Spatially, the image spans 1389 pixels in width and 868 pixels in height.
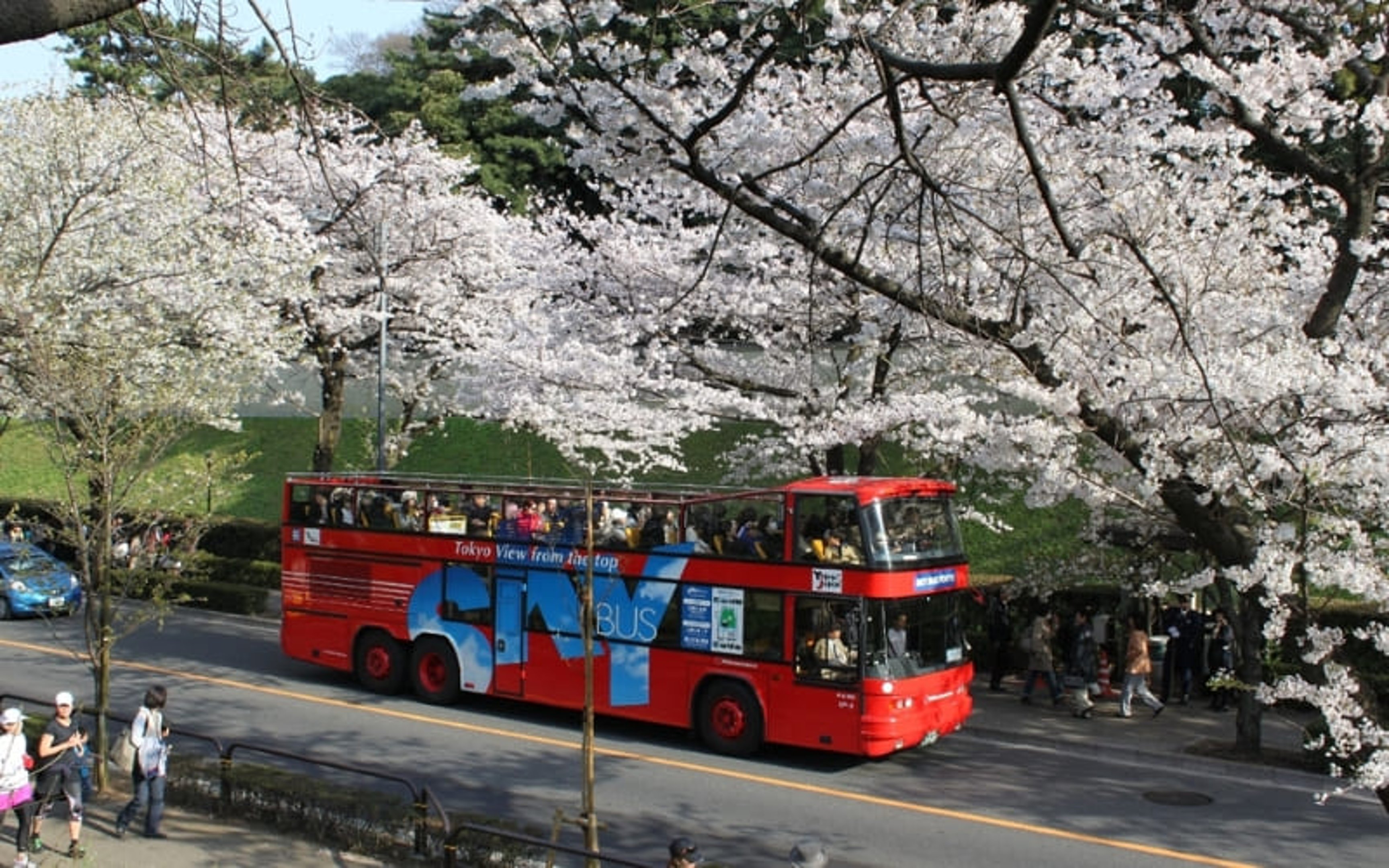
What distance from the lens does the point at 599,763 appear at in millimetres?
15211

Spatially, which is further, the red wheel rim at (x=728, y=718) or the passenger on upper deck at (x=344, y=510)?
the passenger on upper deck at (x=344, y=510)

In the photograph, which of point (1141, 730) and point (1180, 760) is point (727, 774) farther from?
point (1141, 730)

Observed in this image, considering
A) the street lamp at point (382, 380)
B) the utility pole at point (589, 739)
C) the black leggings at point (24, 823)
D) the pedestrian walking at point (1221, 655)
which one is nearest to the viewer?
the utility pole at point (589, 739)

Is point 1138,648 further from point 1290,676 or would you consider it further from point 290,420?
point 290,420

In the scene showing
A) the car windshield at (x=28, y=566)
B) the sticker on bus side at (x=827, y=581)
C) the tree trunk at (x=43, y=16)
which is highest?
the tree trunk at (x=43, y=16)

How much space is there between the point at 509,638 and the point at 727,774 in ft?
14.2

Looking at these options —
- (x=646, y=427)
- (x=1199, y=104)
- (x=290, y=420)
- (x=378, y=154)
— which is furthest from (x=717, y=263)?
(x=290, y=420)

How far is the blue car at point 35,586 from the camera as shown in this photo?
2586cm

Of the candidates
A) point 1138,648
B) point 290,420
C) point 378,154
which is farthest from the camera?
point 290,420

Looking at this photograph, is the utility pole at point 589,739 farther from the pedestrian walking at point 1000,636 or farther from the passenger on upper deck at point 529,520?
the pedestrian walking at point 1000,636

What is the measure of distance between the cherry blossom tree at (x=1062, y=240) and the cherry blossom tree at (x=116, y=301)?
552cm

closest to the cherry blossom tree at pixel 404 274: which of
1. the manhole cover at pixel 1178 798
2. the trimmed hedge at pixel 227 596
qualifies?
the trimmed hedge at pixel 227 596

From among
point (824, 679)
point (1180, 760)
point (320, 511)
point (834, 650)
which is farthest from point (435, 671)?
point (1180, 760)

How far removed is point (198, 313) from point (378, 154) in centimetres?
767
